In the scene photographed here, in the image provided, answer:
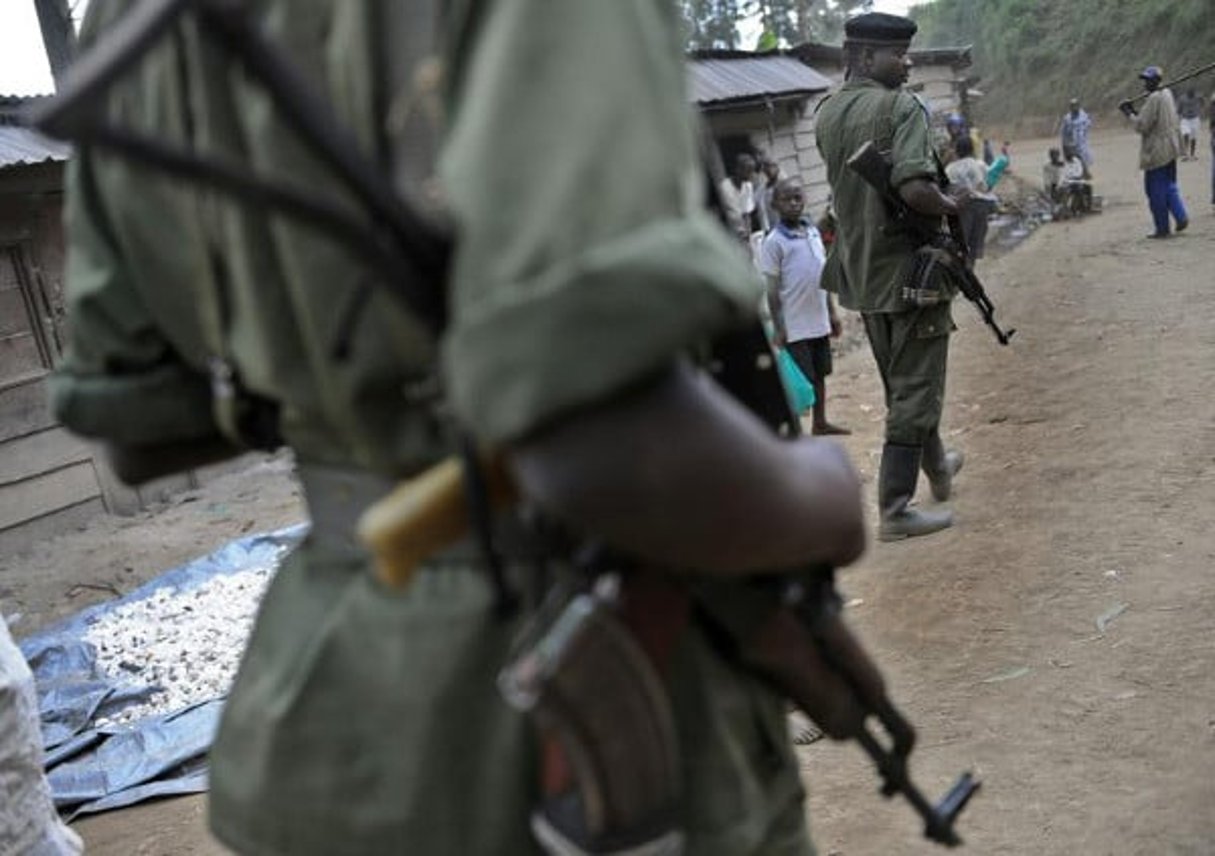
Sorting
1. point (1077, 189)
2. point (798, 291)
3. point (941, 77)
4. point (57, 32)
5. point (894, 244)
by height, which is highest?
point (57, 32)

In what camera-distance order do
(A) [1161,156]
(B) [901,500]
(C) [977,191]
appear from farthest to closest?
(A) [1161,156] < (C) [977,191] < (B) [901,500]

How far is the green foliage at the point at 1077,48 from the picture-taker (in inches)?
1297

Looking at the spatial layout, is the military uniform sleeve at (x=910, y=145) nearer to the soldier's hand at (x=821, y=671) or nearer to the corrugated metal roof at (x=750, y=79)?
the soldier's hand at (x=821, y=671)

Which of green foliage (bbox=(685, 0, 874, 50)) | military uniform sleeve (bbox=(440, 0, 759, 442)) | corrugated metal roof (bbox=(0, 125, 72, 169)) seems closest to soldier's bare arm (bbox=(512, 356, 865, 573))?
military uniform sleeve (bbox=(440, 0, 759, 442))

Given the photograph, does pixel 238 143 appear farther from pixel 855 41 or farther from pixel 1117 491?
pixel 1117 491

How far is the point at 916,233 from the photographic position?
489 centimetres

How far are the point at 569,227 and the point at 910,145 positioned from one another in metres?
4.23

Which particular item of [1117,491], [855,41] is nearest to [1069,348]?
[1117,491]

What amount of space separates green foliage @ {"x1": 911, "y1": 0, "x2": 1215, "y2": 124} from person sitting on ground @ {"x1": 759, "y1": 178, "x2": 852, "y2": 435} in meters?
26.9

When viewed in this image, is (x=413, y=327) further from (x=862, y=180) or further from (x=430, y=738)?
(x=862, y=180)

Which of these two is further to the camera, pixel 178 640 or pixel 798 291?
pixel 798 291

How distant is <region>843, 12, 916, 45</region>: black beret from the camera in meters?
4.99

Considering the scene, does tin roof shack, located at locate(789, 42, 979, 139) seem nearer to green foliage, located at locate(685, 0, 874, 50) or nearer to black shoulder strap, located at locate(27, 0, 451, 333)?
green foliage, located at locate(685, 0, 874, 50)

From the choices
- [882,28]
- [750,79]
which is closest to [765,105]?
[750,79]
